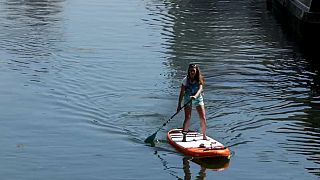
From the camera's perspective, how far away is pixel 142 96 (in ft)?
72.9

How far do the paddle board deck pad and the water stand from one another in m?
0.20

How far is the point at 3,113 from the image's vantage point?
782 inches

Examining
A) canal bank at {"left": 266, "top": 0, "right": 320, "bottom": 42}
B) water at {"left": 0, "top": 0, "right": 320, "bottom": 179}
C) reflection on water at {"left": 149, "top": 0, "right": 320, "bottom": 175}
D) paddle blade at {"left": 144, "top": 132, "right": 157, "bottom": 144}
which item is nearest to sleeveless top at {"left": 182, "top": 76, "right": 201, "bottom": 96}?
paddle blade at {"left": 144, "top": 132, "right": 157, "bottom": 144}

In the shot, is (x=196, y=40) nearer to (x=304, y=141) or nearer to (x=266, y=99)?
(x=266, y=99)

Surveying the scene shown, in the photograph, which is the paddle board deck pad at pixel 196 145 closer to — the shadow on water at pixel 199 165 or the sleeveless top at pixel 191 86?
the shadow on water at pixel 199 165

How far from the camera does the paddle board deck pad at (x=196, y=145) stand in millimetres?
15422

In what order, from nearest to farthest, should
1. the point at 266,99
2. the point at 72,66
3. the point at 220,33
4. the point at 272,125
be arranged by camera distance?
the point at 272,125, the point at 266,99, the point at 72,66, the point at 220,33

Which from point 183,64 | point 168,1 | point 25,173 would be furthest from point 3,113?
point 168,1

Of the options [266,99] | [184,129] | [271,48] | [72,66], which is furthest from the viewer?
[271,48]

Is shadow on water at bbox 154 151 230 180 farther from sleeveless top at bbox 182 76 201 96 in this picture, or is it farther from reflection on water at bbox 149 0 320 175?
sleeveless top at bbox 182 76 201 96

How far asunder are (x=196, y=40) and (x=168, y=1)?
1845 cm

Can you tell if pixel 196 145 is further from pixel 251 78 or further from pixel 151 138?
pixel 251 78

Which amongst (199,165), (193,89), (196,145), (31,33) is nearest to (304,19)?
(31,33)

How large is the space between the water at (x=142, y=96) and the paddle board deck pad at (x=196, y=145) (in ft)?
0.66
